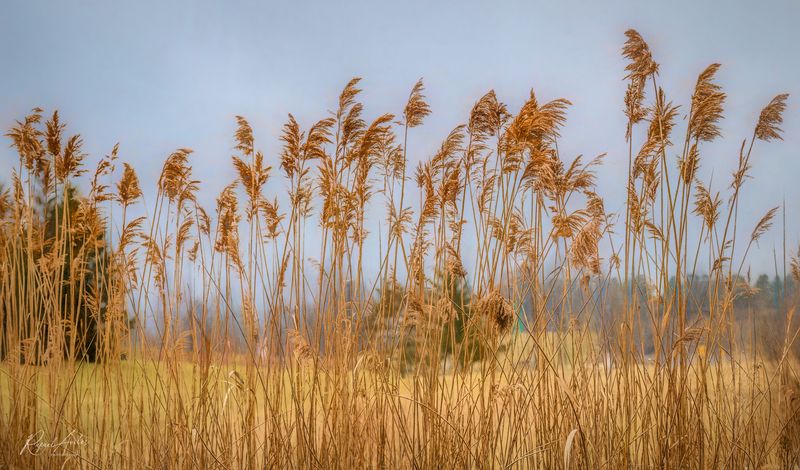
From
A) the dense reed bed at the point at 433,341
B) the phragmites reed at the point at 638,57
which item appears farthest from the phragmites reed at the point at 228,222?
the phragmites reed at the point at 638,57

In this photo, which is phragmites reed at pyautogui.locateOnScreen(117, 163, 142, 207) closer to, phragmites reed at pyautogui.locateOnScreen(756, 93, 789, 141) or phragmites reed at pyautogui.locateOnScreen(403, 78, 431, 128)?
phragmites reed at pyautogui.locateOnScreen(403, 78, 431, 128)

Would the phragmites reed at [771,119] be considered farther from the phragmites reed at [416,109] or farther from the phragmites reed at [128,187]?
the phragmites reed at [128,187]

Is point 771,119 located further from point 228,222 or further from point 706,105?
point 228,222

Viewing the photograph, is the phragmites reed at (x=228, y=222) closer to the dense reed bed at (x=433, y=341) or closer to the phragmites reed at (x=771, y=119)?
the dense reed bed at (x=433, y=341)

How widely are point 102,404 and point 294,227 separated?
5.69ft

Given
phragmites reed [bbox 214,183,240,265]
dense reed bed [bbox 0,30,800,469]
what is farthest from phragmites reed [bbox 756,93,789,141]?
phragmites reed [bbox 214,183,240,265]

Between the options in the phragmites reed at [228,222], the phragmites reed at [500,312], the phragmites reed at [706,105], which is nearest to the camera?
the phragmites reed at [500,312]

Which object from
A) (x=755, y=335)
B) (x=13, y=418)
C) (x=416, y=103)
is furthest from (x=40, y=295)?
(x=755, y=335)

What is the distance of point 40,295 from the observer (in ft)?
13.9

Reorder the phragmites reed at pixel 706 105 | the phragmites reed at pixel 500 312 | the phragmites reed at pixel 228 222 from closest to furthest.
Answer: the phragmites reed at pixel 500 312, the phragmites reed at pixel 706 105, the phragmites reed at pixel 228 222

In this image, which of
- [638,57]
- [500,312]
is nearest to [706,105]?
[638,57]

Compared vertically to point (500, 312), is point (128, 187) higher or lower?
higher

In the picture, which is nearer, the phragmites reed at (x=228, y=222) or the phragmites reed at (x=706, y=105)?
the phragmites reed at (x=706, y=105)

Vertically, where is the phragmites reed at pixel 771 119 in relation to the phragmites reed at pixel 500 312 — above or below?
above
